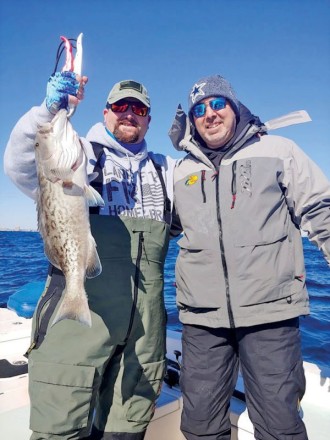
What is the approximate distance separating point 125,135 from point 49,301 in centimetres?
151

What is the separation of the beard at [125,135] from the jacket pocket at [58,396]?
1.86 metres

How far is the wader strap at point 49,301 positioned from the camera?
268cm

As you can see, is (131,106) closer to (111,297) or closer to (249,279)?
(111,297)

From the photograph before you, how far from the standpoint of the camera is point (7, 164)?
2.76 metres

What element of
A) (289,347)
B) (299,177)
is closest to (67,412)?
(289,347)

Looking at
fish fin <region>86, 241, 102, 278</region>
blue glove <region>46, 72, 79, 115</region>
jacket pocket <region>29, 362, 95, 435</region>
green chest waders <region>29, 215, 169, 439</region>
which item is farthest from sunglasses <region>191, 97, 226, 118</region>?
jacket pocket <region>29, 362, 95, 435</region>

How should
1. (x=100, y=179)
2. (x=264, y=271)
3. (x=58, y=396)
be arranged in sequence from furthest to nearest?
(x=100, y=179)
(x=264, y=271)
(x=58, y=396)

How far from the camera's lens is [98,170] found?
3102 mm

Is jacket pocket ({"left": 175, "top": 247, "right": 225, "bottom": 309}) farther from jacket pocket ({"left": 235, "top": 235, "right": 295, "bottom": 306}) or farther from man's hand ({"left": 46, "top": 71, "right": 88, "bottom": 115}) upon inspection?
man's hand ({"left": 46, "top": 71, "right": 88, "bottom": 115})

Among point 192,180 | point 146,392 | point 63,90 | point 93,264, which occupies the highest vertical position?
point 63,90

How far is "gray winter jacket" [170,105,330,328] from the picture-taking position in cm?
281

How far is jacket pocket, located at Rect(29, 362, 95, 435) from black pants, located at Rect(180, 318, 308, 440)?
848mm

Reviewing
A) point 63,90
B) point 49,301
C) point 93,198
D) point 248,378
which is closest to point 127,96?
point 63,90

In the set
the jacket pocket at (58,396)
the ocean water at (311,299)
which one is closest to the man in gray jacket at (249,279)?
the jacket pocket at (58,396)
